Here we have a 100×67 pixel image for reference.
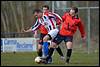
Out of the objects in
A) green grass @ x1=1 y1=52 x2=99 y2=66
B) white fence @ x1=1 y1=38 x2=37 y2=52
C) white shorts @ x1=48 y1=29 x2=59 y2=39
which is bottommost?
white fence @ x1=1 y1=38 x2=37 y2=52

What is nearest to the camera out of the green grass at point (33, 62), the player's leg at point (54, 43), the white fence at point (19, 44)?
the green grass at point (33, 62)

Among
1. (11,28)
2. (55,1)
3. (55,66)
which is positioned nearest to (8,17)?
(11,28)

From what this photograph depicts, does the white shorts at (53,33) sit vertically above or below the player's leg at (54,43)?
above

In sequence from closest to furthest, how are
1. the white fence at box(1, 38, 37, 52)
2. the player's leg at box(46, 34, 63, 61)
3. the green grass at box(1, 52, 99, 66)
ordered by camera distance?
the green grass at box(1, 52, 99, 66) < the player's leg at box(46, 34, 63, 61) < the white fence at box(1, 38, 37, 52)

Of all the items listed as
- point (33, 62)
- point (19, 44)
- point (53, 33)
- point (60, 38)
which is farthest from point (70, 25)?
point (19, 44)

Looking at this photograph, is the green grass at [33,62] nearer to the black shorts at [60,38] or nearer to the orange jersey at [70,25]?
the black shorts at [60,38]

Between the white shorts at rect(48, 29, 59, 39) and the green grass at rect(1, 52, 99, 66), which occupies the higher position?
the white shorts at rect(48, 29, 59, 39)

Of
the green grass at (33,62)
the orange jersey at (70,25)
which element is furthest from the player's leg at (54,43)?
the green grass at (33,62)

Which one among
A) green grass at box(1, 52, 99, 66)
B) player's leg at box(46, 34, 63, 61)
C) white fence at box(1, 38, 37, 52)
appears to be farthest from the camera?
white fence at box(1, 38, 37, 52)

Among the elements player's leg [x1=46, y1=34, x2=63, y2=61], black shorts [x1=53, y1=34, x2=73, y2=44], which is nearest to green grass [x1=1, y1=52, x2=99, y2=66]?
player's leg [x1=46, y1=34, x2=63, y2=61]

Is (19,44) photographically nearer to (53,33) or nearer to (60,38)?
(60,38)

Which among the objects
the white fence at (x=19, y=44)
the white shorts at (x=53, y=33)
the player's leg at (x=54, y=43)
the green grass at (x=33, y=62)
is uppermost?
the white shorts at (x=53, y=33)

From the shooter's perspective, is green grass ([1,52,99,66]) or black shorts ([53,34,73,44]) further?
black shorts ([53,34,73,44])

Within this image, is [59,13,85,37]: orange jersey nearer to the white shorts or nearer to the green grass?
the white shorts
